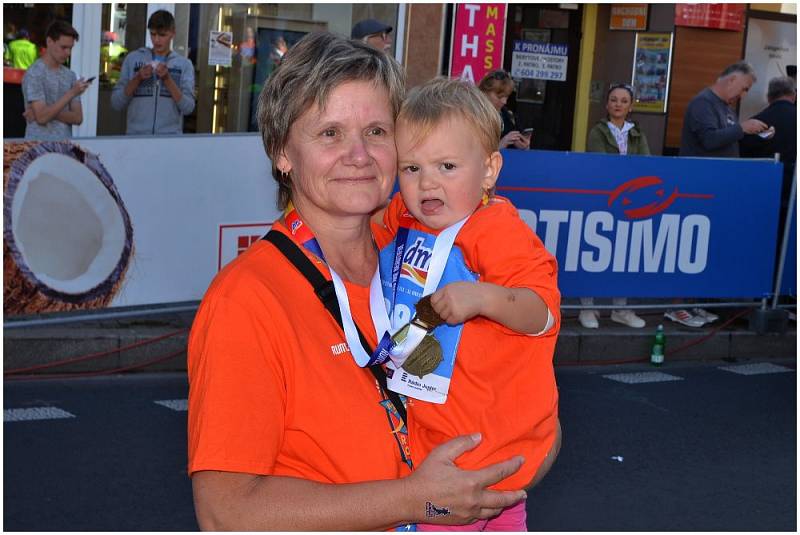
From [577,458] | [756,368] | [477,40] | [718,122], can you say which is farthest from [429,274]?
[477,40]

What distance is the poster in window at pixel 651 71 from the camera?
53.7ft

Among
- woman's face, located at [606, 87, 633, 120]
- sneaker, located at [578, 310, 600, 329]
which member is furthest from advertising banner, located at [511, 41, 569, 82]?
sneaker, located at [578, 310, 600, 329]

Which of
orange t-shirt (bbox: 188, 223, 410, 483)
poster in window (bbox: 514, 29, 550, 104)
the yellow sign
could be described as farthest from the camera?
the yellow sign

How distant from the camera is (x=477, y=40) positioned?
42.3ft

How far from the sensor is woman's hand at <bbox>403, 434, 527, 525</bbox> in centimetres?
238

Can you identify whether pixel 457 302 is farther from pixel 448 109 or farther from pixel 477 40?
pixel 477 40

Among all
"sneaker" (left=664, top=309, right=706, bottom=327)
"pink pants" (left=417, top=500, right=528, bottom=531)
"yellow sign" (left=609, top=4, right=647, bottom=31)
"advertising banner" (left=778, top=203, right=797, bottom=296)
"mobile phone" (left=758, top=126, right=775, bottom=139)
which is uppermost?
"yellow sign" (left=609, top=4, right=647, bottom=31)

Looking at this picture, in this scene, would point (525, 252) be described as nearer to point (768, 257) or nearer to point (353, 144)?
point (353, 144)

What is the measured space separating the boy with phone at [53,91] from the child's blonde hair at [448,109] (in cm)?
727

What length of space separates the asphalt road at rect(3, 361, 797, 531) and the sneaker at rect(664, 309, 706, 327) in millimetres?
1611

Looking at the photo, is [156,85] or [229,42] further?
[229,42]

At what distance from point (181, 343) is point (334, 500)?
21.2 feet

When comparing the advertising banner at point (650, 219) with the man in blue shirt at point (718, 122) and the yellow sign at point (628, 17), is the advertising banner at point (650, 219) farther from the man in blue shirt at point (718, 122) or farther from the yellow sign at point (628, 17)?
the yellow sign at point (628, 17)

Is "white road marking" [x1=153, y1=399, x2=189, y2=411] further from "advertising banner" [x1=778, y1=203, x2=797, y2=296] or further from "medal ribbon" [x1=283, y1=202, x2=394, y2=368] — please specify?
"advertising banner" [x1=778, y1=203, x2=797, y2=296]
